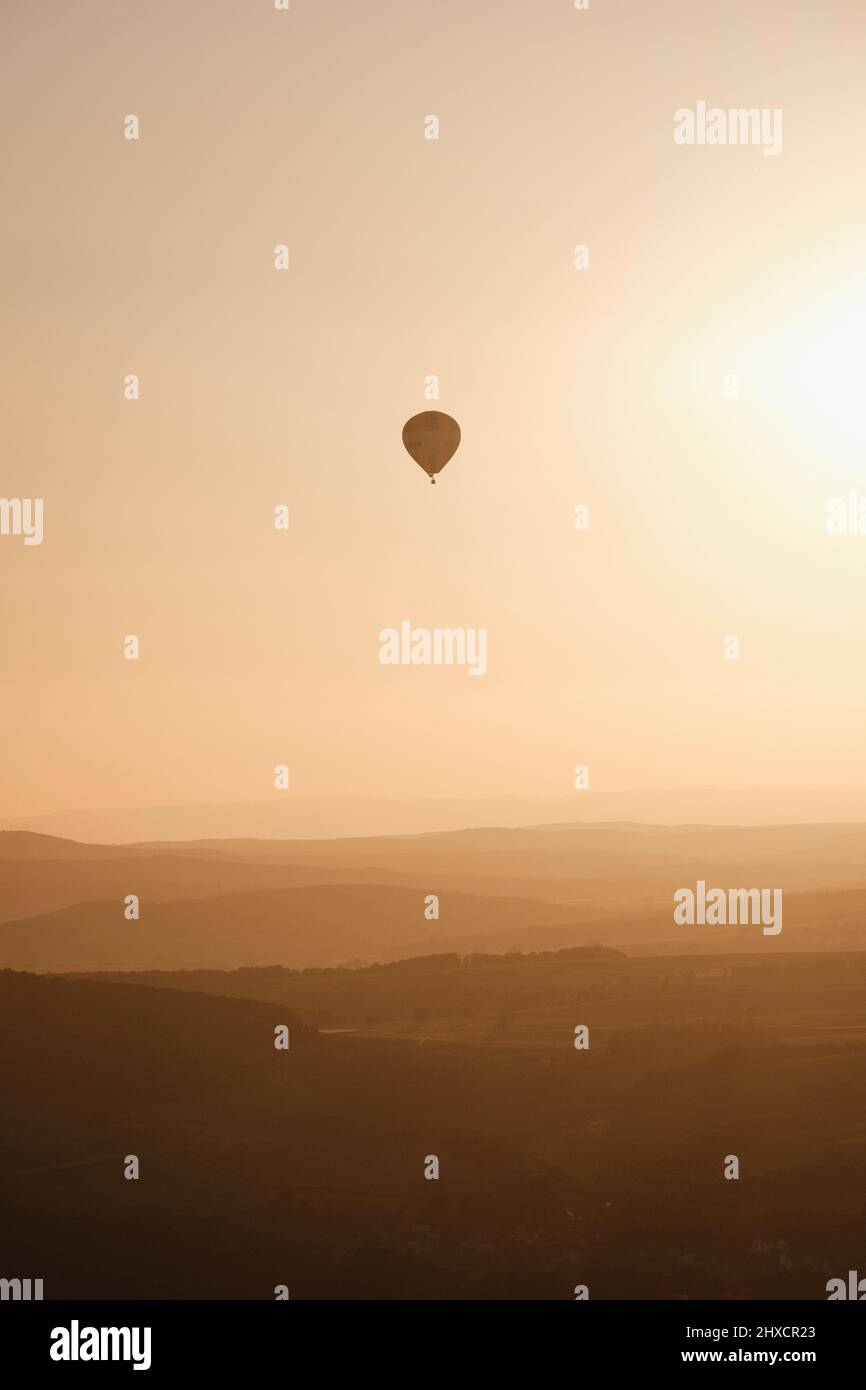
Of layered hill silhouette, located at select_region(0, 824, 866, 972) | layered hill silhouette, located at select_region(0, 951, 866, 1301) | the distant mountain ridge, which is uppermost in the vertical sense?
the distant mountain ridge

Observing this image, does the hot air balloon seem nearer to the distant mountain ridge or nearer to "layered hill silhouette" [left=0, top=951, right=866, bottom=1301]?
the distant mountain ridge

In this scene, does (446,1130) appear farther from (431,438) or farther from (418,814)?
(431,438)

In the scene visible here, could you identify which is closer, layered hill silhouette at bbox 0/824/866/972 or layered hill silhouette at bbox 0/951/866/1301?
layered hill silhouette at bbox 0/951/866/1301

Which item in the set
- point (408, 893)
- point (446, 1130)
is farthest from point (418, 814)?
point (446, 1130)

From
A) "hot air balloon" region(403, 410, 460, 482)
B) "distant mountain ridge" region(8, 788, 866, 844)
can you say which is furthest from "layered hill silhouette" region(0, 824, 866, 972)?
"hot air balloon" region(403, 410, 460, 482)

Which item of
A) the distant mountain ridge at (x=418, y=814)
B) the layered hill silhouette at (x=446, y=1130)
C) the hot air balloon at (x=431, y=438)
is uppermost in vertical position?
the hot air balloon at (x=431, y=438)

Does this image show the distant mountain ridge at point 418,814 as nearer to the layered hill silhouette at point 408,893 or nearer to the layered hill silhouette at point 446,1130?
the layered hill silhouette at point 408,893

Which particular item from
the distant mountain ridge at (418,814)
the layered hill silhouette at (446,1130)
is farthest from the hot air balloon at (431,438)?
the layered hill silhouette at (446,1130)
